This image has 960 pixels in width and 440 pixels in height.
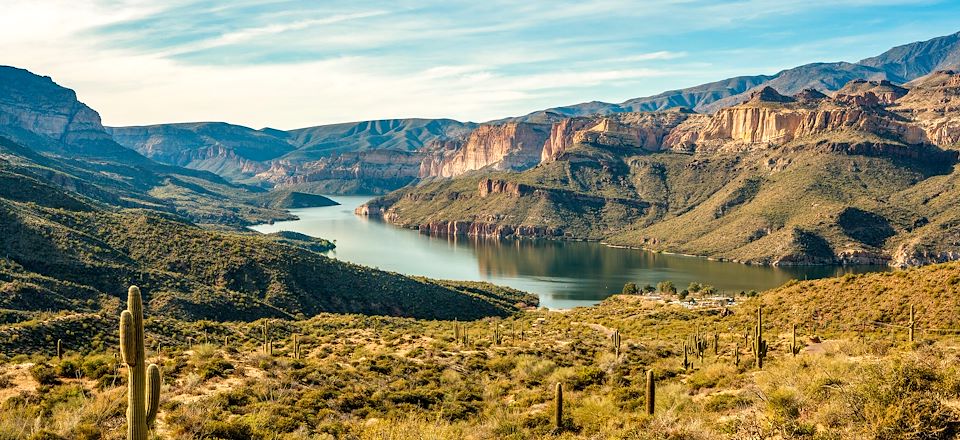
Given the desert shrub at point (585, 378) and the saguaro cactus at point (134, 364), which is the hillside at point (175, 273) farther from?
the saguaro cactus at point (134, 364)

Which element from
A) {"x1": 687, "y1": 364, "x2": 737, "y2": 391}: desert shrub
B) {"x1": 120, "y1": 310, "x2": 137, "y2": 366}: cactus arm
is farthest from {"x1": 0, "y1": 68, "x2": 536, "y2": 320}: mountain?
{"x1": 687, "y1": 364, "x2": 737, "y2": 391}: desert shrub

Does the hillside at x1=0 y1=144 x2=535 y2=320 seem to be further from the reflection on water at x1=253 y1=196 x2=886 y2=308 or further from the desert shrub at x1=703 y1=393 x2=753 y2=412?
the desert shrub at x1=703 y1=393 x2=753 y2=412

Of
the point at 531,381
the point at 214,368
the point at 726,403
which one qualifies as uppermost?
the point at 726,403

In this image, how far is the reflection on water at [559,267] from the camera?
111500 millimetres

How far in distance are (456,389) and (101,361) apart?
1332 cm

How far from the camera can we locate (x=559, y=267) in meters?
→ 139

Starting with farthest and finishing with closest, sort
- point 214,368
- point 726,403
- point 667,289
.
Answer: point 667,289
point 214,368
point 726,403

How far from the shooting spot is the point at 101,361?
Result: 25828 mm

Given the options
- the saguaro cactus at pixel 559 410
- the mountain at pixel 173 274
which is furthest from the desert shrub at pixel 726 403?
the mountain at pixel 173 274

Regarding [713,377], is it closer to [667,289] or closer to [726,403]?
[726,403]

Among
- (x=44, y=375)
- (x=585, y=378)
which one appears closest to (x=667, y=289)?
(x=585, y=378)

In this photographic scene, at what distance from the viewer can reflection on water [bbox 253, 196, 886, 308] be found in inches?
4390

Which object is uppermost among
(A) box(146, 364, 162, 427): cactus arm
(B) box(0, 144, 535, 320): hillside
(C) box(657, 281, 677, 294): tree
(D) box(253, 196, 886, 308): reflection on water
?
(A) box(146, 364, 162, 427): cactus arm

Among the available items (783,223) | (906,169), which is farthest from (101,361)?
(906,169)
